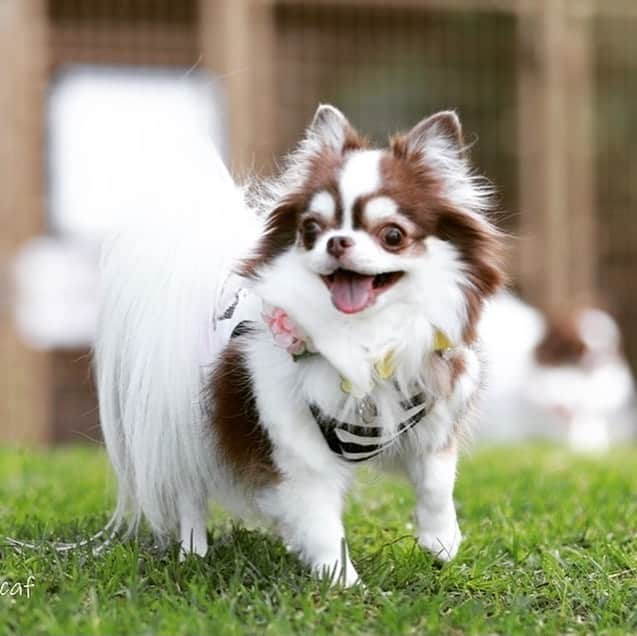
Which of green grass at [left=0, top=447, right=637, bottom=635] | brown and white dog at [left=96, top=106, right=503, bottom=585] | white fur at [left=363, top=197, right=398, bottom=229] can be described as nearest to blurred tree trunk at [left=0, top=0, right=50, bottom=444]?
green grass at [left=0, top=447, right=637, bottom=635]

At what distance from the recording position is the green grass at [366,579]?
8.00 feet

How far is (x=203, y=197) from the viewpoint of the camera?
10.2 feet

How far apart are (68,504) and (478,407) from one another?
159 cm

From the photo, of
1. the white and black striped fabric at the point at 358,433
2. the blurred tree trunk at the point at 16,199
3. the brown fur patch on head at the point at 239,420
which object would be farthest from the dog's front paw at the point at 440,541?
the blurred tree trunk at the point at 16,199

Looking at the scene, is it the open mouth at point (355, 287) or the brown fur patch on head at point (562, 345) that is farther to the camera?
the brown fur patch on head at point (562, 345)

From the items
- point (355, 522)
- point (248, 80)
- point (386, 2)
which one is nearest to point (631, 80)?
point (386, 2)

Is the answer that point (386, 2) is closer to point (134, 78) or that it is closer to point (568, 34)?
point (568, 34)

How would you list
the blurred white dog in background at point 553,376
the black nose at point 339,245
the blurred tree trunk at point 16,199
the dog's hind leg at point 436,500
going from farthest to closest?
the blurred white dog in background at point 553,376 < the blurred tree trunk at point 16,199 < the dog's hind leg at point 436,500 < the black nose at point 339,245

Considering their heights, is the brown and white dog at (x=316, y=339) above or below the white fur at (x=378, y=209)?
below

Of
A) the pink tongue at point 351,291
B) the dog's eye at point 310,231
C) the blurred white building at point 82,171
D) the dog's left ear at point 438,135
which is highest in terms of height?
the dog's left ear at point 438,135

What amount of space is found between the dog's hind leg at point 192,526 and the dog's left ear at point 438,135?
40.4 inches

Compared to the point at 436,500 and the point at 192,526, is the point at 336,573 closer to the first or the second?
the point at 436,500

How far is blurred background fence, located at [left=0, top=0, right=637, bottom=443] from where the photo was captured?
26.4 feet

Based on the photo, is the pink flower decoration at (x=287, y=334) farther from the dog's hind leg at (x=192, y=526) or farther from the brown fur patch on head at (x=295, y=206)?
the dog's hind leg at (x=192, y=526)
